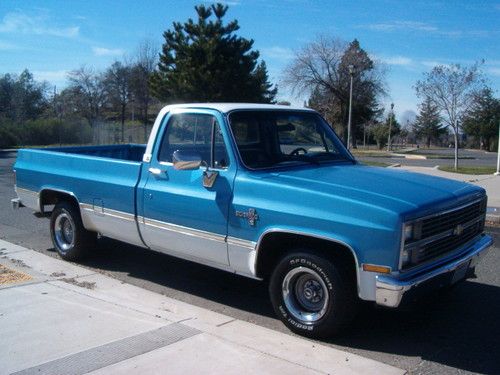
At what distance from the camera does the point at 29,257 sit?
7176mm

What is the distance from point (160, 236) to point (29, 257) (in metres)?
2.48

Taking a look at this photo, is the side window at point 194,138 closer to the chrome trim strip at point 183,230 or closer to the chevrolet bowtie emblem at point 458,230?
the chrome trim strip at point 183,230

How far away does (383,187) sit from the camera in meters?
4.62

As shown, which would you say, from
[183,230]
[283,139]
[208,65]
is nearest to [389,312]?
[283,139]

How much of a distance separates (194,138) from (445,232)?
2.58 meters

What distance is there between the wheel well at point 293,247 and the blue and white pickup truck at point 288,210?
0.4 inches

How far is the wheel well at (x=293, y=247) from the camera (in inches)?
177

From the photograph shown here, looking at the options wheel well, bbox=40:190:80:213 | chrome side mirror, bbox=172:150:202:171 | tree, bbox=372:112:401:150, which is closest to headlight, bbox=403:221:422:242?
chrome side mirror, bbox=172:150:202:171

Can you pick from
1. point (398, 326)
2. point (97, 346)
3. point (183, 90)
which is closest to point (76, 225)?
point (97, 346)

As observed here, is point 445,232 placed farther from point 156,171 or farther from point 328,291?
point 156,171

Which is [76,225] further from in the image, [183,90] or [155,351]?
[183,90]

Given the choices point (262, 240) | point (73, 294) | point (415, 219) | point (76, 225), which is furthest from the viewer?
point (76, 225)

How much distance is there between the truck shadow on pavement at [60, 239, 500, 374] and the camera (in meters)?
4.53

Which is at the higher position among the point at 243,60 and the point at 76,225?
the point at 243,60
